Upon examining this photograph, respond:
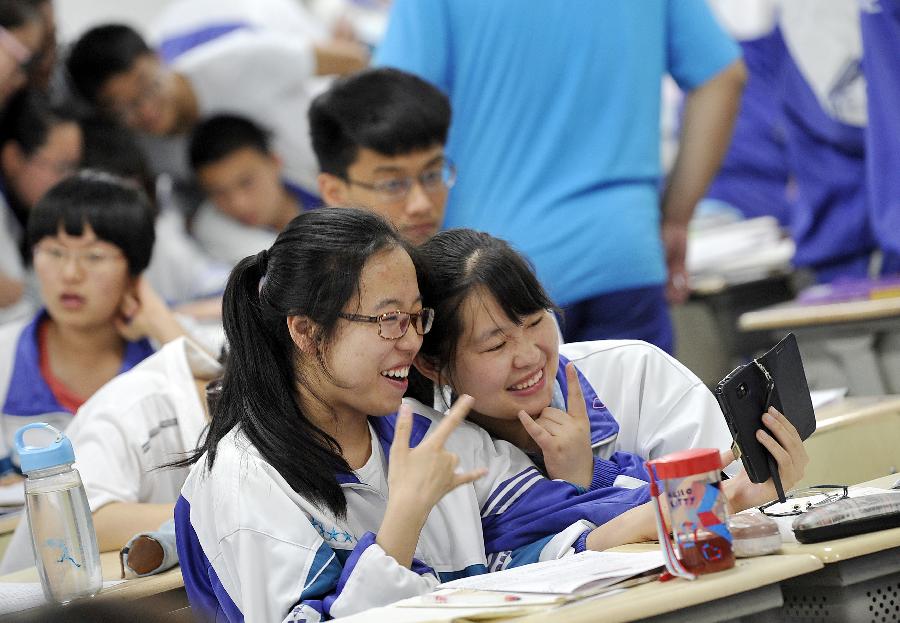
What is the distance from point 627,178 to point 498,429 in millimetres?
1172

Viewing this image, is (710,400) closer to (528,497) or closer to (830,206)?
(528,497)

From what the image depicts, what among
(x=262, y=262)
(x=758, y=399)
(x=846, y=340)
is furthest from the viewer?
(x=846, y=340)

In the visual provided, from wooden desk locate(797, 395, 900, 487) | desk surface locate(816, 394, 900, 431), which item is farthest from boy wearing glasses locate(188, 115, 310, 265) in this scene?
wooden desk locate(797, 395, 900, 487)

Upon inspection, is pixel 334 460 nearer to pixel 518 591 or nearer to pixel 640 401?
pixel 518 591

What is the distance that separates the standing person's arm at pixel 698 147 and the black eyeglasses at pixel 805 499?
171 cm

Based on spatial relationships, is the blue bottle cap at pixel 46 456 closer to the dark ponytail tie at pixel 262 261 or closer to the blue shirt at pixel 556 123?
the dark ponytail tie at pixel 262 261

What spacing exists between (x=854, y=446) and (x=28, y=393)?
1.85 meters

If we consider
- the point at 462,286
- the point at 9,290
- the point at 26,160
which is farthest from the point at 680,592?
the point at 26,160

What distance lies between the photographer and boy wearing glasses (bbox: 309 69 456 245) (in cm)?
286

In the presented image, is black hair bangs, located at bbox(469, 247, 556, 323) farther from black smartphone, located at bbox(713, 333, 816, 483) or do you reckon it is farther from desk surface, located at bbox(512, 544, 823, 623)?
desk surface, located at bbox(512, 544, 823, 623)

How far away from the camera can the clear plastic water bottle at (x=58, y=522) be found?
205cm

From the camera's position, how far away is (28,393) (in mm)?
3094

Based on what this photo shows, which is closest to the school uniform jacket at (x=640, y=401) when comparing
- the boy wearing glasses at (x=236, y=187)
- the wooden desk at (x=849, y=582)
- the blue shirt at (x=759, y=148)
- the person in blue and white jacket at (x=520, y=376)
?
the person in blue and white jacket at (x=520, y=376)

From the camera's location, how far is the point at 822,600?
5.40 feet
